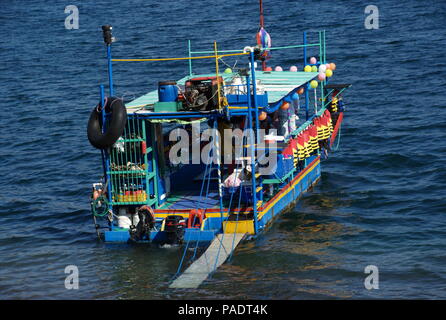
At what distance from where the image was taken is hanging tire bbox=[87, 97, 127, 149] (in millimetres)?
19781

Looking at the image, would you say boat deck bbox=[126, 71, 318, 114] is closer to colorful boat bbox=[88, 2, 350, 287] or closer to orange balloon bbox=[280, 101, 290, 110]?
colorful boat bbox=[88, 2, 350, 287]

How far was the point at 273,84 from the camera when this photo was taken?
2430cm

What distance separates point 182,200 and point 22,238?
4598 millimetres

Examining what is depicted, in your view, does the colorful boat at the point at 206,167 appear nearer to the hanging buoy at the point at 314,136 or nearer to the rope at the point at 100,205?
the rope at the point at 100,205

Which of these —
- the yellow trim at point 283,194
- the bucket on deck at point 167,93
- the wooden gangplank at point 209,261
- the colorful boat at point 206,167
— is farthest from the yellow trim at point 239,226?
the bucket on deck at point 167,93

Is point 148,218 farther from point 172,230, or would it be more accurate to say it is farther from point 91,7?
point 91,7

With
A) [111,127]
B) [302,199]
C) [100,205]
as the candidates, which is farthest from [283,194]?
[111,127]

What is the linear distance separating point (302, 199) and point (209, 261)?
22.7ft

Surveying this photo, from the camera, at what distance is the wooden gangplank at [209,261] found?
18.2m

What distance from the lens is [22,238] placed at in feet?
76.5

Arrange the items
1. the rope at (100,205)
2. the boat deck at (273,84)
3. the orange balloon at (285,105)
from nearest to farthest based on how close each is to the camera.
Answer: the rope at (100,205)
the boat deck at (273,84)
the orange balloon at (285,105)

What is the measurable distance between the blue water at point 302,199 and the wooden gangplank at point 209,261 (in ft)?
0.98

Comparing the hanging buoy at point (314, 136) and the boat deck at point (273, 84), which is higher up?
the boat deck at point (273, 84)

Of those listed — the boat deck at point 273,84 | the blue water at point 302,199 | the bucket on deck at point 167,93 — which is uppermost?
the bucket on deck at point 167,93
